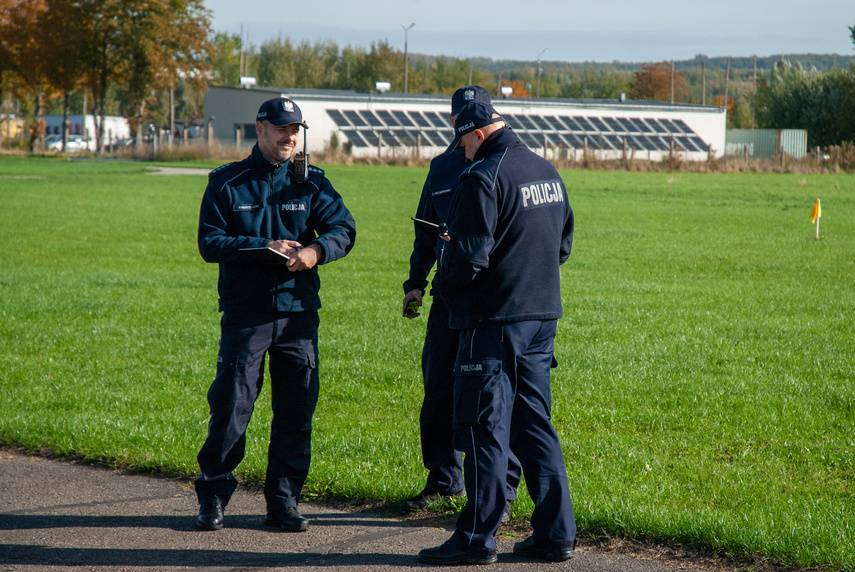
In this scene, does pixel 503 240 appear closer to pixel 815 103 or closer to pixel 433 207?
pixel 433 207

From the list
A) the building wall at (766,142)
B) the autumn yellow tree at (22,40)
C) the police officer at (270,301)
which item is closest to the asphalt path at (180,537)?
the police officer at (270,301)

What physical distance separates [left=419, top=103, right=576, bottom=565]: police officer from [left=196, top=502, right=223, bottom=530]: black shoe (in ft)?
3.87

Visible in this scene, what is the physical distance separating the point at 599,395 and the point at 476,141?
3.84 m

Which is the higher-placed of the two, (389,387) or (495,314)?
(495,314)

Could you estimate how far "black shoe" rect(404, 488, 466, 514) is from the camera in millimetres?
5164

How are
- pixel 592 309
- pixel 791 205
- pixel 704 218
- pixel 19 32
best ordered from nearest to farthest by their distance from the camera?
pixel 592 309 < pixel 704 218 < pixel 791 205 < pixel 19 32

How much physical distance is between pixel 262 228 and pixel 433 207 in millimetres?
987

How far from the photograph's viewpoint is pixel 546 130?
63.1 meters

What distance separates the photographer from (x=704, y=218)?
24531 mm

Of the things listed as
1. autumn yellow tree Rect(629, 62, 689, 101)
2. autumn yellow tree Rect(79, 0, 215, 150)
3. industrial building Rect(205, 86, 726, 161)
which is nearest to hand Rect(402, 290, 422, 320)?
industrial building Rect(205, 86, 726, 161)

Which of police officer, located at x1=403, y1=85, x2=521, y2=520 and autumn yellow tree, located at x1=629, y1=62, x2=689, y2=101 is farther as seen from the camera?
autumn yellow tree, located at x1=629, y1=62, x2=689, y2=101

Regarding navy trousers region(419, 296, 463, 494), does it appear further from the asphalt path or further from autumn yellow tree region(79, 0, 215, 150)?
autumn yellow tree region(79, 0, 215, 150)

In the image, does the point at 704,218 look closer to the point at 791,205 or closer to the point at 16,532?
the point at 791,205

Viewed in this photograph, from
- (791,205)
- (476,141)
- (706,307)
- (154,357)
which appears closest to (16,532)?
(476,141)
